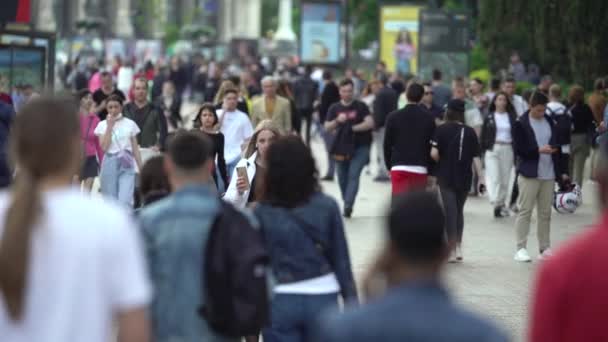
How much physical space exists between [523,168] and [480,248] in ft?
5.06

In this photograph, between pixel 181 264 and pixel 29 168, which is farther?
pixel 181 264

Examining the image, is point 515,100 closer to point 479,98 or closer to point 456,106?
point 479,98

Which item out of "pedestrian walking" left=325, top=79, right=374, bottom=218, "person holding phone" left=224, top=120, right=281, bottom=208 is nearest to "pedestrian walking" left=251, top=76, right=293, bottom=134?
"pedestrian walking" left=325, top=79, right=374, bottom=218

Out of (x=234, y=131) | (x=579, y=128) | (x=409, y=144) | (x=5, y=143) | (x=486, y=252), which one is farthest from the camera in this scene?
(x=579, y=128)

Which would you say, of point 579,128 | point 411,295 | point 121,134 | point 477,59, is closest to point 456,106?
point 121,134

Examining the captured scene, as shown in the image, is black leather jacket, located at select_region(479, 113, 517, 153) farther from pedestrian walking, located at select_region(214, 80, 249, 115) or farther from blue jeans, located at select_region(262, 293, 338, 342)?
blue jeans, located at select_region(262, 293, 338, 342)

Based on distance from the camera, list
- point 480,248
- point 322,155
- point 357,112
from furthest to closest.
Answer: point 322,155
point 357,112
point 480,248

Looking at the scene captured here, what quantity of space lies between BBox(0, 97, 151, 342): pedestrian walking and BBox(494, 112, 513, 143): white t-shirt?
15139 millimetres

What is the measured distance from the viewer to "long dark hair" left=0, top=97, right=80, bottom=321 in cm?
452

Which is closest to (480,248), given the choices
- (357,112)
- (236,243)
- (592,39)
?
(357,112)

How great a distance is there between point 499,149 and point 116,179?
19.4 feet

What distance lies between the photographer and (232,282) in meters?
5.62

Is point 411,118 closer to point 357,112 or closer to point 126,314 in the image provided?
point 357,112

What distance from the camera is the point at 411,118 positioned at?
14789mm
